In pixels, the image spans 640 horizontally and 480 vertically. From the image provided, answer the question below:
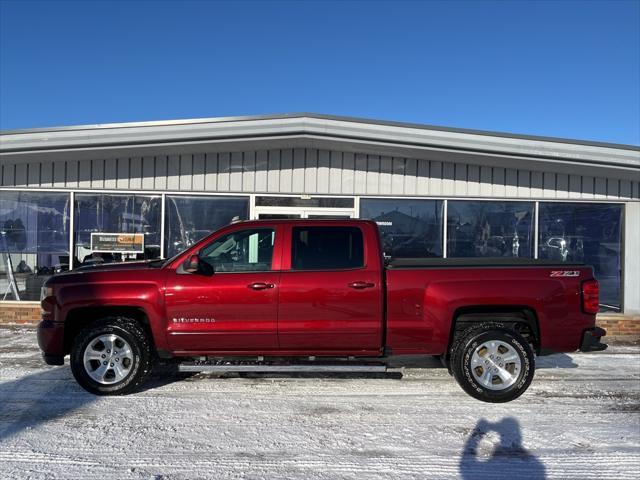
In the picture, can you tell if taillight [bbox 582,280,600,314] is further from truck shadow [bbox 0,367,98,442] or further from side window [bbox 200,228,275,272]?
truck shadow [bbox 0,367,98,442]

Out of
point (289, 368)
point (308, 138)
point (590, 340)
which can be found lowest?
point (289, 368)

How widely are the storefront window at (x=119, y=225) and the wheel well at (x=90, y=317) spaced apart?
4.29 metres

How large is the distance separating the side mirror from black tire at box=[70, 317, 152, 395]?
82 cm

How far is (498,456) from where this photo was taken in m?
3.86

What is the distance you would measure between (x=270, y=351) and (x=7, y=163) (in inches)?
279

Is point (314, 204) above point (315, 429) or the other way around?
above

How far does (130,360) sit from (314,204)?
5046mm

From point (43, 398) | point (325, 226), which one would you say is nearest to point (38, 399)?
point (43, 398)

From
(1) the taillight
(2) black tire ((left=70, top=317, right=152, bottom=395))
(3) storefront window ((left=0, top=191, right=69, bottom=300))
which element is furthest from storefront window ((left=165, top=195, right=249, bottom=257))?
(1) the taillight

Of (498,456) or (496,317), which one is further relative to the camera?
(496,317)

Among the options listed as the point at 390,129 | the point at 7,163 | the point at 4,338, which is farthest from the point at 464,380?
the point at 7,163

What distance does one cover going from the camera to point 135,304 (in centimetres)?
508

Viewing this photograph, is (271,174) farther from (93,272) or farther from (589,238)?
(589,238)

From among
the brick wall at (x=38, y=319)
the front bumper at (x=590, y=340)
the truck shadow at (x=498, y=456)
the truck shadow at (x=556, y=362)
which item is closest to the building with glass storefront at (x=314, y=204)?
the brick wall at (x=38, y=319)
